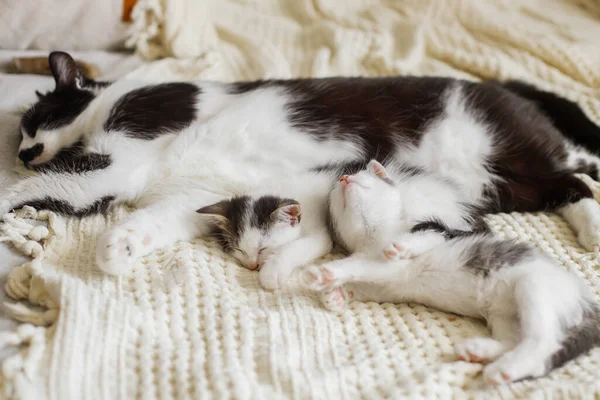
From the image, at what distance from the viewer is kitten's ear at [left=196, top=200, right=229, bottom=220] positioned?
1470 mm

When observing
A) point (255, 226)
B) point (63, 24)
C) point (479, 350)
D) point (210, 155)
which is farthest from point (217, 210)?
point (63, 24)

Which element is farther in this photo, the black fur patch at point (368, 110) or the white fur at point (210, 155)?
the black fur patch at point (368, 110)

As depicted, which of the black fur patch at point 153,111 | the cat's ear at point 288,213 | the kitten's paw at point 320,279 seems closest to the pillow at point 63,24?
the black fur patch at point 153,111

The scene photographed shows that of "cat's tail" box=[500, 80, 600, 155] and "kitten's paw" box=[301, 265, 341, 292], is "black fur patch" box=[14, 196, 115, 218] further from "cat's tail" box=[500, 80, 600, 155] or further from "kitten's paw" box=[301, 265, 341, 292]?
"cat's tail" box=[500, 80, 600, 155]

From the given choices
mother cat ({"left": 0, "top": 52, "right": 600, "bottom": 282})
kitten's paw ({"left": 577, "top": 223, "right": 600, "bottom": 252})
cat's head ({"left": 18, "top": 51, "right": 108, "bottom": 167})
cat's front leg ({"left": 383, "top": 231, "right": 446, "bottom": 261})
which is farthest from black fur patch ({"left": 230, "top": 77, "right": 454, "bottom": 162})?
cat's head ({"left": 18, "top": 51, "right": 108, "bottom": 167})

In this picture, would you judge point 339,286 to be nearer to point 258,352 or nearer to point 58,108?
point 258,352

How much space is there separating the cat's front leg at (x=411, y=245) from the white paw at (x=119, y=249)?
0.57 m

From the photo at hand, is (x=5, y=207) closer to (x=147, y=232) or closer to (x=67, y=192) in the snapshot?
(x=67, y=192)

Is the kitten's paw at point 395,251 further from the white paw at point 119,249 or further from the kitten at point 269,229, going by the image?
the white paw at point 119,249

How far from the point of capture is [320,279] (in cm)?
123

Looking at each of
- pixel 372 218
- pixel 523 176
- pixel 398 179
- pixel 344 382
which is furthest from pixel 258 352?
pixel 523 176

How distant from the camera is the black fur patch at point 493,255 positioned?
1217 millimetres

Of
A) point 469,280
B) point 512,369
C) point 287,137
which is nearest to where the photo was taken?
point 512,369

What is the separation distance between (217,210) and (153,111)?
1.29 ft
